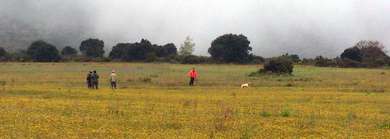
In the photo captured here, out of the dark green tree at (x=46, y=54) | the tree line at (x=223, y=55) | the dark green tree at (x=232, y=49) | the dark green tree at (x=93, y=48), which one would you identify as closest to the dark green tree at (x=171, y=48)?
the dark green tree at (x=93, y=48)

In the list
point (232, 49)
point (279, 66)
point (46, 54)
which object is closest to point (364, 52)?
point (232, 49)

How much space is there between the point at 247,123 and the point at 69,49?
467 ft

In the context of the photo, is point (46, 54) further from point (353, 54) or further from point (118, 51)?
point (353, 54)

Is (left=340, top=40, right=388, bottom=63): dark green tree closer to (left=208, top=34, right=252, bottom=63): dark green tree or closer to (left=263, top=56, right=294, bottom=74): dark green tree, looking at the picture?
(left=208, top=34, right=252, bottom=63): dark green tree

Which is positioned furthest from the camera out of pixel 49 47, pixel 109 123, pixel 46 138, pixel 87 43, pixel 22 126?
pixel 87 43

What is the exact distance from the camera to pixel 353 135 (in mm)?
6504

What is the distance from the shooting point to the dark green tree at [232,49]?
92.9 metres

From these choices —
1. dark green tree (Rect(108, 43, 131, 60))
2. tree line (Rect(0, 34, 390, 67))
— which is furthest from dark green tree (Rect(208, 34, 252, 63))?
dark green tree (Rect(108, 43, 131, 60))

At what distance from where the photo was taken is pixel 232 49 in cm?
9344

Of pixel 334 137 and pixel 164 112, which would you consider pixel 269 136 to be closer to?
pixel 334 137

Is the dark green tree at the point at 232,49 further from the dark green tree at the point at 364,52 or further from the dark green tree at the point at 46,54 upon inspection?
the dark green tree at the point at 46,54

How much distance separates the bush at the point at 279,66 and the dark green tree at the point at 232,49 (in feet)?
173

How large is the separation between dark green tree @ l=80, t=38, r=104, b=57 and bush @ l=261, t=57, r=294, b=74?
105 meters

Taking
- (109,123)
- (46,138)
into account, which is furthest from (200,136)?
(46,138)
